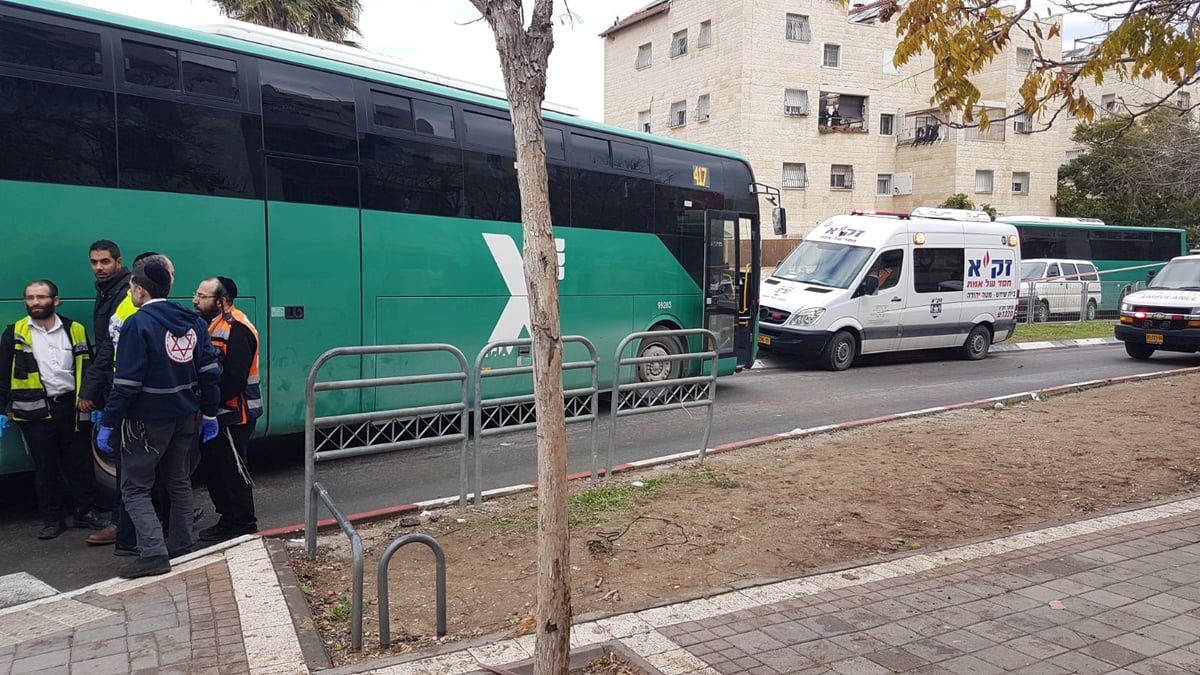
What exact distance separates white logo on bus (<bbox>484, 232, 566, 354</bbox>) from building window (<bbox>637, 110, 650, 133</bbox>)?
32.1 meters

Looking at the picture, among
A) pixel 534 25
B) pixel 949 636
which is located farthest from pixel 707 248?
pixel 534 25

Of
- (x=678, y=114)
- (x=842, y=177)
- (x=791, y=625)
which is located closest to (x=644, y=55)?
(x=678, y=114)

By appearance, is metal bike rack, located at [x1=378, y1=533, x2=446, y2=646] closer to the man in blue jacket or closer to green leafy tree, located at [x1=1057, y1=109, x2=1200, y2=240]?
the man in blue jacket

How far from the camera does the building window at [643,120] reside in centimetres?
4028

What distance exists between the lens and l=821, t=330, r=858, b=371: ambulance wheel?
15341 millimetres

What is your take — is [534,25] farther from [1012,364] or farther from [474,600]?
[1012,364]

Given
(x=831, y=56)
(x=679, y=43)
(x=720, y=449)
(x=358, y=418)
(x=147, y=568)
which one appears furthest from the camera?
(x=679, y=43)

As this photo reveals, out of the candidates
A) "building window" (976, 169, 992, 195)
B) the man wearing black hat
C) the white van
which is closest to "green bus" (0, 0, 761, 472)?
the man wearing black hat

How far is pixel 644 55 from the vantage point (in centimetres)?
4038

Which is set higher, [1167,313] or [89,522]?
[1167,313]

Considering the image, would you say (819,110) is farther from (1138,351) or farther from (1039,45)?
(1039,45)

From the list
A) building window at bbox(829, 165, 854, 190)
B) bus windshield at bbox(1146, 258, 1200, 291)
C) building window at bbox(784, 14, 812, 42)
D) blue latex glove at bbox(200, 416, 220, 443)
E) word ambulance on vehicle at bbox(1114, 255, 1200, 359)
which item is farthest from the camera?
building window at bbox(829, 165, 854, 190)

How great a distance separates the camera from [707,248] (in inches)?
476

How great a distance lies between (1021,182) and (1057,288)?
55.3ft
